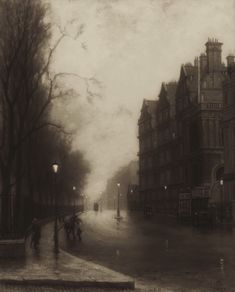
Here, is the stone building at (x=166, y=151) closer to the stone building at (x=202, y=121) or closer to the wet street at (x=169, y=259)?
the stone building at (x=202, y=121)

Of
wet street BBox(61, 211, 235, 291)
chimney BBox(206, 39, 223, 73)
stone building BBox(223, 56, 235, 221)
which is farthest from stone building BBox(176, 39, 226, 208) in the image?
wet street BBox(61, 211, 235, 291)

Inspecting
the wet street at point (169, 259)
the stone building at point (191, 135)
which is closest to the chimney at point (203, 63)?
the stone building at point (191, 135)

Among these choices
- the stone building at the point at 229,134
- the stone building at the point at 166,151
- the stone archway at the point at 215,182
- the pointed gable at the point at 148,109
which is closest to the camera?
the stone building at the point at 229,134

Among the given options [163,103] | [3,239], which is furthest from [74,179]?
[3,239]


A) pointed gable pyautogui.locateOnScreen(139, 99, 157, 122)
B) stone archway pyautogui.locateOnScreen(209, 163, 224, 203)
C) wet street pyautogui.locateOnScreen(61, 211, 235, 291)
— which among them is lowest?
wet street pyautogui.locateOnScreen(61, 211, 235, 291)

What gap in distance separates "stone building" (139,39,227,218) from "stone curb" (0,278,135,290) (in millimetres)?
35198

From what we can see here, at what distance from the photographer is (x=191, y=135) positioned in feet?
227

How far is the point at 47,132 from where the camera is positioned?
4953cm

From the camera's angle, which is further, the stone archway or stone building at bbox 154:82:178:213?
stone building at bbox 154:82:178:213

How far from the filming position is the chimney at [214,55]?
67.1 metres

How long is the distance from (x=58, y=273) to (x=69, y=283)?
2356 mm

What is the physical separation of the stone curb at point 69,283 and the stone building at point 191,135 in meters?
35.2

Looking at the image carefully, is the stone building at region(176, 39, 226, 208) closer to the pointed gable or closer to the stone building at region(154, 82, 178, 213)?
the stone building at region(154, 82, 178, 213)

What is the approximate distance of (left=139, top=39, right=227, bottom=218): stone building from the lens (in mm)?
64750
